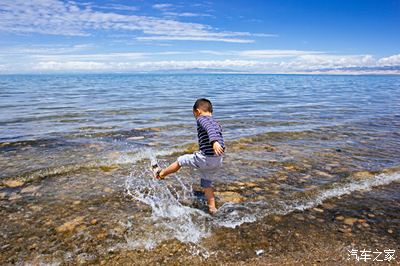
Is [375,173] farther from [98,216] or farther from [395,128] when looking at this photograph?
[395,128]

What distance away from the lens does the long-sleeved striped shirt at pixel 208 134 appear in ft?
16.5

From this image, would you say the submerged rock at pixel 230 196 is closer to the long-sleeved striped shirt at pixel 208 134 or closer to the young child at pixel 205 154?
the young child at pixel 205 154

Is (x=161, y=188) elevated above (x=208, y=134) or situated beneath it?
situated beneath

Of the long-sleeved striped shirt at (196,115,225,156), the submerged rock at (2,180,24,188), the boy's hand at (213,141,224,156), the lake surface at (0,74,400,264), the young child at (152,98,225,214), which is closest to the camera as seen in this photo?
the lake surface at (0,74,400,264)

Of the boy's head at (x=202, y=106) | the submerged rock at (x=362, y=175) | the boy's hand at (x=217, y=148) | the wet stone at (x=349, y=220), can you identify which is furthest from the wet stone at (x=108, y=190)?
the submerged rock at (x=362, y=175)

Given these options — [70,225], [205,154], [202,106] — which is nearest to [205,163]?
[205,154]

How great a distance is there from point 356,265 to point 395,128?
1196 centimetres

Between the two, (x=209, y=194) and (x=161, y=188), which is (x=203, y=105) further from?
(x=161, y=188)

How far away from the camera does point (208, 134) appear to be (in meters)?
5.03

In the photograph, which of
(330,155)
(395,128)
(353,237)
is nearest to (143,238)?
(353,237)

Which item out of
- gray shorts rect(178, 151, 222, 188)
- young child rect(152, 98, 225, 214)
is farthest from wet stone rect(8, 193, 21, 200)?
gray shorts rect(178, 151, 222, 188)

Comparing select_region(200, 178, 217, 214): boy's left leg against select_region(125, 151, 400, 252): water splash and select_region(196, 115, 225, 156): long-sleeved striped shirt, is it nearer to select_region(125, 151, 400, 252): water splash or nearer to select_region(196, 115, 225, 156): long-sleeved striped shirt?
select_region(125, 151, 400, 252): water splash

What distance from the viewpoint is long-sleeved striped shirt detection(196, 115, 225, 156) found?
Answer: 16.5 ft

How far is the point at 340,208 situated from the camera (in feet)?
17.9
